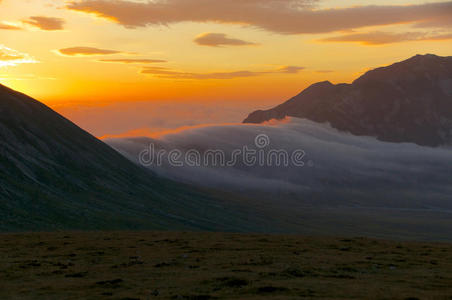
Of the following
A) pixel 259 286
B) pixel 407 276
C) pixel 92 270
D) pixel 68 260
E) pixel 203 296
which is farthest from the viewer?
pixel 68 260

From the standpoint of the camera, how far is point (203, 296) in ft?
121

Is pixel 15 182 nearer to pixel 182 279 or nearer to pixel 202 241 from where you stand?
pixel 202 241

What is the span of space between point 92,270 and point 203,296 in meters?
18.0

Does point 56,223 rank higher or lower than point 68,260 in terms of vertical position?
lower

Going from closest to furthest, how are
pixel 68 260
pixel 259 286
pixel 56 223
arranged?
pixel 259 286, pixel 68 260, pixel 56 223

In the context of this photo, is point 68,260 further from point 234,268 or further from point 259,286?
point 259,286

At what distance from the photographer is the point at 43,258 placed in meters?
61.1

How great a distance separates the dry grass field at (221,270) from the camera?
127 ft

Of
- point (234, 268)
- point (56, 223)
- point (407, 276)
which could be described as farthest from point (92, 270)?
point (56, 223)

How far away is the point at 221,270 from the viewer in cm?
4956

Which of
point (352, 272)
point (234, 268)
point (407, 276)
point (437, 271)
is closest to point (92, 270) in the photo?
point (234, 268)

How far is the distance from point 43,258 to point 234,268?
77.2 ft

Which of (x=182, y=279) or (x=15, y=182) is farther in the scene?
(x=15, y=182)

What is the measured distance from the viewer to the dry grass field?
1527 inches
